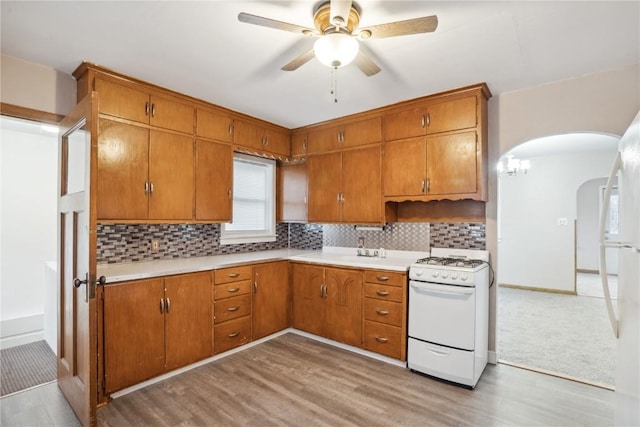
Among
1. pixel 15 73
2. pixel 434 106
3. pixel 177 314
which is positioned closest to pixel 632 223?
pixel 434 106

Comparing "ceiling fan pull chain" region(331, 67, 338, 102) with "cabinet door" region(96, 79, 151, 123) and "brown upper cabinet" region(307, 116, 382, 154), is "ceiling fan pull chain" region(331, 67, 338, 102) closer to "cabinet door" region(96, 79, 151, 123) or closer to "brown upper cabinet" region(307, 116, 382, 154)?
"brown upper cabinet" region(307, 116, 382, 154)

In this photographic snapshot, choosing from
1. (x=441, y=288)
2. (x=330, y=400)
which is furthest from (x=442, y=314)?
(x=330, y=400)

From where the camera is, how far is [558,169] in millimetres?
6336

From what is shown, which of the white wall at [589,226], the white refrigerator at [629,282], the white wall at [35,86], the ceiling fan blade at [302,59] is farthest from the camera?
the white wall at [589,226]

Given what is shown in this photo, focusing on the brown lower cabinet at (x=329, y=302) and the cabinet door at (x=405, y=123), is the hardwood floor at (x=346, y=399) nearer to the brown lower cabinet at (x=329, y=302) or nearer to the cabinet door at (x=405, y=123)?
the brown lower cabinet at (x=329, y=302)

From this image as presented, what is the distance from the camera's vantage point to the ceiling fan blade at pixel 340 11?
154 centimetres

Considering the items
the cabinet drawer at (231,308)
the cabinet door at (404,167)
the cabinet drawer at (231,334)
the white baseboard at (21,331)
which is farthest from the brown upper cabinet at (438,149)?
the white baseboard at (21,331)

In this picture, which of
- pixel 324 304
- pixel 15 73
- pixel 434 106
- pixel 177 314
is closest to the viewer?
pixel 15 73

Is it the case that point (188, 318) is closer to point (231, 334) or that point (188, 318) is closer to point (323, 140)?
point (231, 334)

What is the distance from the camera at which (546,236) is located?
6.19 m

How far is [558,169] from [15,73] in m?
8.15

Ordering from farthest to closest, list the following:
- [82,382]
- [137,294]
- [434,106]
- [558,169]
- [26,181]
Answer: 1. [558,169]
2. [26,181]
3. [434,106]
4. [137,294]
5. [82,382]

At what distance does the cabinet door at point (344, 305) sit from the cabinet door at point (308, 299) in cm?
10

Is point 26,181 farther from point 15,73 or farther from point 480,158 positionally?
point 480,158
